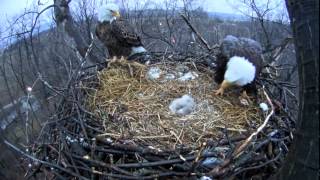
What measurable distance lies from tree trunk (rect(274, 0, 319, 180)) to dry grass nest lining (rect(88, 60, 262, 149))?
1021mm

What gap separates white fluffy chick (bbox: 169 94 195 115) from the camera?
10.2ft

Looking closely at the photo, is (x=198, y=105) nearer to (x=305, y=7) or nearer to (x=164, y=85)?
(x=164, y=85)

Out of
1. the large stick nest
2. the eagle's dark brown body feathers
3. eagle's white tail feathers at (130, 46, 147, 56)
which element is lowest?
the large stick nest

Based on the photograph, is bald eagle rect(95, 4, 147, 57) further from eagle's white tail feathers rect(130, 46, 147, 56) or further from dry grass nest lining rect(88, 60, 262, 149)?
dry grass nest lining rect(88, 60, 262, 149)

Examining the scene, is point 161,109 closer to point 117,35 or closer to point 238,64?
point 238,64

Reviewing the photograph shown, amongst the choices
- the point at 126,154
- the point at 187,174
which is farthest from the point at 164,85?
the point at 187,174

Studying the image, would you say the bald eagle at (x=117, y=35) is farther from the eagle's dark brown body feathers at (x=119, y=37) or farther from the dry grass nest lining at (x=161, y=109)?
the dry grass nest lining at (x=161, y=109)

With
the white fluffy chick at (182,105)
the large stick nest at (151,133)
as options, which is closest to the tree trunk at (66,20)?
the large stick nest at (151,133)

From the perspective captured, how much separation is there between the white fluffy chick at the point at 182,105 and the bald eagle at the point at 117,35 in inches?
48.8

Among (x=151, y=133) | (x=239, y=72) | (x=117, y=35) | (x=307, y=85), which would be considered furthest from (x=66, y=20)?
(x=307, y=85)

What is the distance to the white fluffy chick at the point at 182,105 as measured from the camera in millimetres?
3098

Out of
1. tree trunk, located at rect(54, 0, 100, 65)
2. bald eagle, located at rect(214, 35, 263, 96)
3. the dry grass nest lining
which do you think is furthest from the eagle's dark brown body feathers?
tree trunk, located at rect(54, 0, 100, 65)

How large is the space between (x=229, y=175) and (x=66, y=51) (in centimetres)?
845

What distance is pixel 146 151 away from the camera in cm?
251
